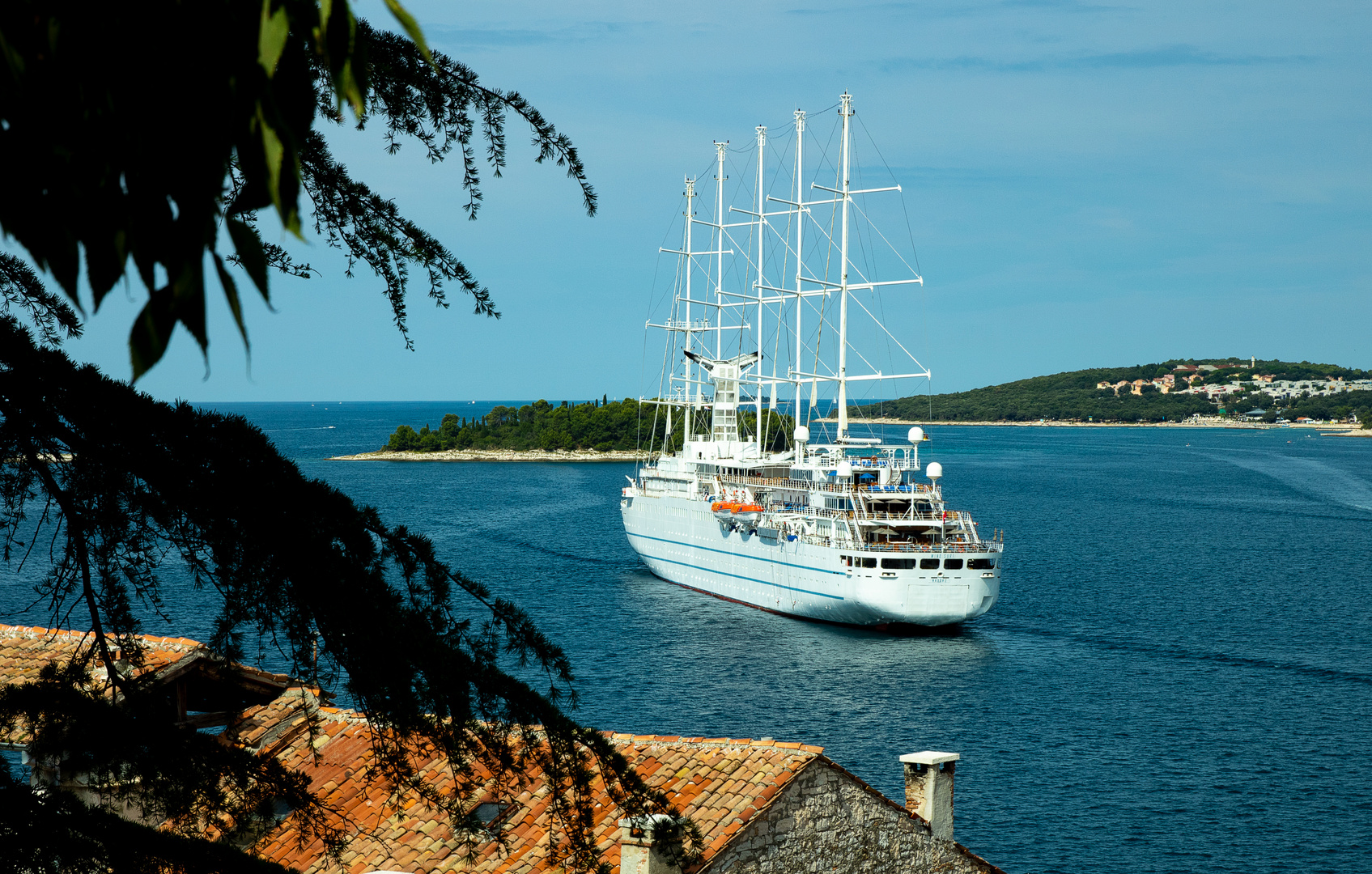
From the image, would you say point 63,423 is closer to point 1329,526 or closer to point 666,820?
point 666,820

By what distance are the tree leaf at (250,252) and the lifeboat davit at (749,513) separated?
4455 centimetres

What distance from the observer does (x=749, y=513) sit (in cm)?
4675

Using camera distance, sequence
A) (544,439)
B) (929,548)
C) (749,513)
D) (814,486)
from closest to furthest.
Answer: (929,548) → (814,486) → (749,513) → (544,439)

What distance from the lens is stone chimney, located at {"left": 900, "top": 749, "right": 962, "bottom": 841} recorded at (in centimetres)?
1235

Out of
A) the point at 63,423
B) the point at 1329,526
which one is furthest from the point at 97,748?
the point at 1329,526

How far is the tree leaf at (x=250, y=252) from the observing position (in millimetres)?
1714

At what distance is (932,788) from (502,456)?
138 meters

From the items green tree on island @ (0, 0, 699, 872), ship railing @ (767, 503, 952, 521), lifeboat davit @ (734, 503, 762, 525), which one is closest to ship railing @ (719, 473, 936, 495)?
ship railing @ (767, 503, 952, 521)

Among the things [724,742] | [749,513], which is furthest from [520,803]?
[749,513]

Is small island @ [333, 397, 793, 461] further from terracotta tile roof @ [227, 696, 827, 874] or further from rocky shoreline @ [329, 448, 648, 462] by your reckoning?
terracotta tile roof @ [227, 696, 827, 874]

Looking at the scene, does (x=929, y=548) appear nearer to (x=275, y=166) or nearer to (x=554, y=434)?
(x=275, y=166)

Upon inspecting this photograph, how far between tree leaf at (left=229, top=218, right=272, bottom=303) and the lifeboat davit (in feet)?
146

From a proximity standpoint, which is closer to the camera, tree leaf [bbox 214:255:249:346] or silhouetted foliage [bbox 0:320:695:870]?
tree leaf [bbox 214:255:249:346]

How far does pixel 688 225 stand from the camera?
65.2 metres
